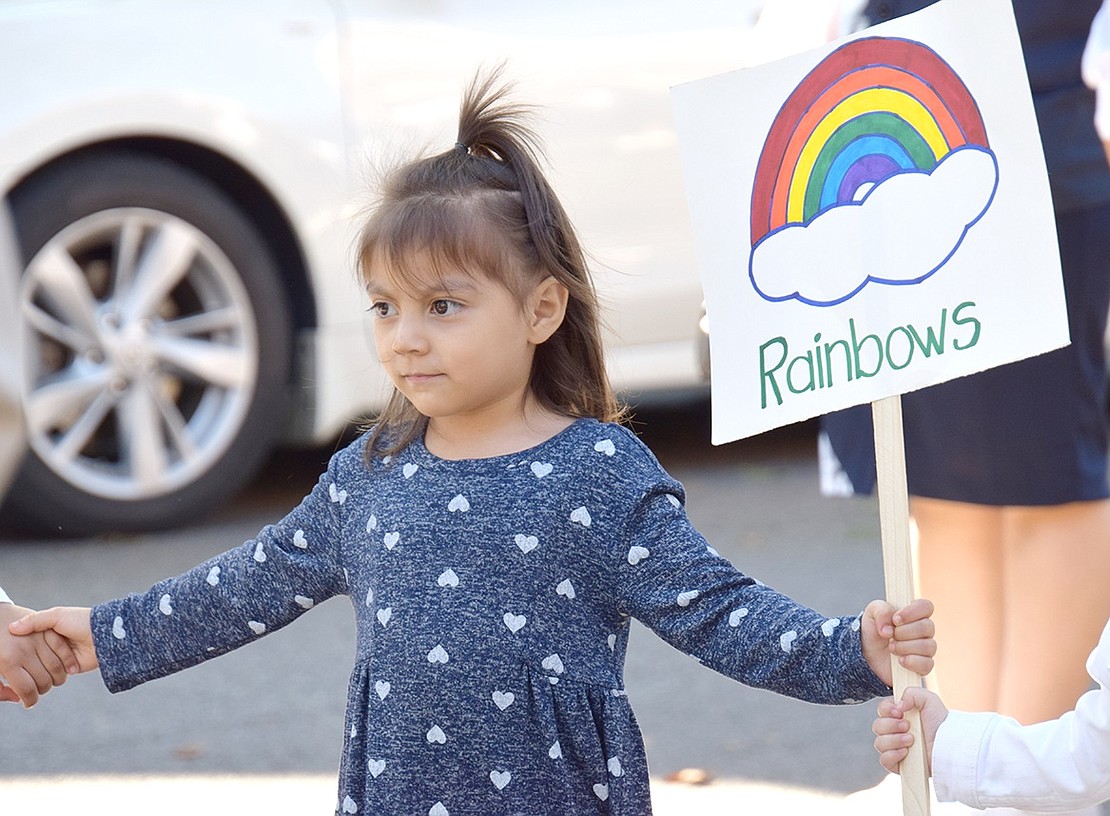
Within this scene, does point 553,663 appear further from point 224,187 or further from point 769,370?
point 224,187

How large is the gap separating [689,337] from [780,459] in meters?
0.89

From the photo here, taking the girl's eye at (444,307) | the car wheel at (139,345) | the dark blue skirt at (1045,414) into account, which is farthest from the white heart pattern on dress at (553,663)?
the car wheel at (139,345)

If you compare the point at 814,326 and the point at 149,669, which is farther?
the point at 149,669

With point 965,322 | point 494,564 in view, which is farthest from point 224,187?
point 965,322

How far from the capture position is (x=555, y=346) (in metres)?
2.23

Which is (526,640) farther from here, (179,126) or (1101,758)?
(179,126)

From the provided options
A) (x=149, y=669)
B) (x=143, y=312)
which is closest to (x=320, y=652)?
(x=143, y=312)

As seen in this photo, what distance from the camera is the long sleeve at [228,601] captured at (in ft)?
7.18

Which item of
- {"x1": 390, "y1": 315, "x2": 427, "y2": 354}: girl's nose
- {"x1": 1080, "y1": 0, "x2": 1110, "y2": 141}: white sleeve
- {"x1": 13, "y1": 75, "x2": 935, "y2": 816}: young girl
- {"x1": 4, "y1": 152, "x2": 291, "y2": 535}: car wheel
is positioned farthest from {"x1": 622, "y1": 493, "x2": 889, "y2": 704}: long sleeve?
{"x1": 4, "y1": 152, "x2": 291, "y2": 535}: car wheel

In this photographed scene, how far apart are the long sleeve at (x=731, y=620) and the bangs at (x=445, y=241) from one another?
0.34m

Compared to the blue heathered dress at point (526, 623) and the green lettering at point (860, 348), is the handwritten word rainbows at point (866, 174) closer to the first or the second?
the green lettering at point (860, 348)

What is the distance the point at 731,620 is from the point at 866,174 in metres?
0.52

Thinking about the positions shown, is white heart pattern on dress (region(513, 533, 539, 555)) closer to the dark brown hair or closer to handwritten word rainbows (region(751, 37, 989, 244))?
the dark brown hair

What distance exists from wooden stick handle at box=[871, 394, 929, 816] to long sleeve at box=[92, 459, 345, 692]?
2.21 feet
